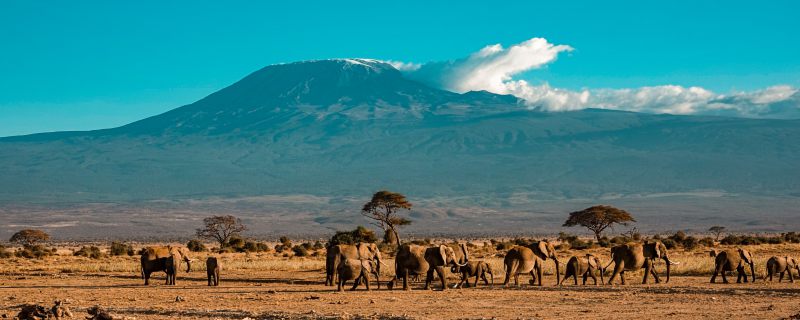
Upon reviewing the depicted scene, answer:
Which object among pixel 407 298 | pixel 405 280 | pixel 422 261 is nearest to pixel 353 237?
pixel 422 261

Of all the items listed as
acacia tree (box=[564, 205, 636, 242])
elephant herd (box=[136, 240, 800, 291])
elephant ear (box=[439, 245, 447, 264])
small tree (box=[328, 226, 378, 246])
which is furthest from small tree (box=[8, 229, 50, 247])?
elephant ear (box=[439, 245, 447, 264])

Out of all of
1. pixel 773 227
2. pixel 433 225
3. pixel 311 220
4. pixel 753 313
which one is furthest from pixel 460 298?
pixel 311 220

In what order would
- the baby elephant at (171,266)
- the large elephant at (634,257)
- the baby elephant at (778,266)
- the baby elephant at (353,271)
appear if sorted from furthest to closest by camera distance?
the baby elephant at (171,266) → the large elephant at (634,257) → the baby elephant at (778,266) → the baby elephant at (353,271)

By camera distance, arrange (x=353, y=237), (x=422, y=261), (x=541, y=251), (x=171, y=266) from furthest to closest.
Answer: (x=353, y=237) < (x=171, y=266) < (x=541, y=251) < (x=422, y=261)

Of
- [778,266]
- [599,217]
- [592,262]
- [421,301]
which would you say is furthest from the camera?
[599,217]

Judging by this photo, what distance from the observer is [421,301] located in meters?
21.7

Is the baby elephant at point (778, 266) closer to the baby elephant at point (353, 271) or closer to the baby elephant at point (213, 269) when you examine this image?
the baby elephant at point (353, 271)

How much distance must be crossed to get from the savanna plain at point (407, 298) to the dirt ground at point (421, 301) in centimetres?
2

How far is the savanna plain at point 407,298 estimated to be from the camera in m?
18.7

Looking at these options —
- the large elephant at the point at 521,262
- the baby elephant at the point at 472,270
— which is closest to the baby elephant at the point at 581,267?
the large elephant at the point at 521,262

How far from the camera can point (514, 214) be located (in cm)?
17038

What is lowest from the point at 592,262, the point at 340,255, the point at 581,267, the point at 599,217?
the point at 581,267

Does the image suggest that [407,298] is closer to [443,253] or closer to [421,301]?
[421,301]

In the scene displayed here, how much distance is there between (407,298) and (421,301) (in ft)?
2.63
